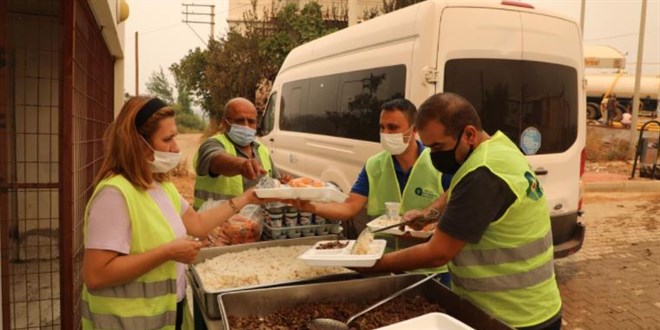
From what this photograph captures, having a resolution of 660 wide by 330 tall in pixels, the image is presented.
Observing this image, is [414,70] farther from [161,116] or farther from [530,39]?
[161,116]

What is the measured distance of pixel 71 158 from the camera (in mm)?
3068

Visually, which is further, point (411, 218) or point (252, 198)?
point (252, 198)

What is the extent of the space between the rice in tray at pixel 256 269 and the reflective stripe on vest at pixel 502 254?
2.19 feet

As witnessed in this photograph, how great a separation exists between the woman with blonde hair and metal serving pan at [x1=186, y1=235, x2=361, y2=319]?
0.15 metres

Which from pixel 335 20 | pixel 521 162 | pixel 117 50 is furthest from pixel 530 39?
pixel 335 20

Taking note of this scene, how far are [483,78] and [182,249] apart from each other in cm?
369

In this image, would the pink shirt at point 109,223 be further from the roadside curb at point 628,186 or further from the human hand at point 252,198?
the roadside curb at point 628,186

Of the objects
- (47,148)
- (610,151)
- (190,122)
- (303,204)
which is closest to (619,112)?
(610,151)

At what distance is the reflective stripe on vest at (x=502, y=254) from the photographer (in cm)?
219

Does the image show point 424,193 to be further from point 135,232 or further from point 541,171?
point 541,171

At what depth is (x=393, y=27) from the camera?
5238 mm

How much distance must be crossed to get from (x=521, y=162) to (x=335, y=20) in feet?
70.8

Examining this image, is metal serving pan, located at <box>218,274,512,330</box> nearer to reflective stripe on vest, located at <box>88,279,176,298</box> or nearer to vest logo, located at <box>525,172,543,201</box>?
reflective stripe on vest, located at <box>88,279,176,298</box>

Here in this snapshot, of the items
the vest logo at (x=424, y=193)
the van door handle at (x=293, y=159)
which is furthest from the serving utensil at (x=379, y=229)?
the van door handle at (x=293, y=159)
